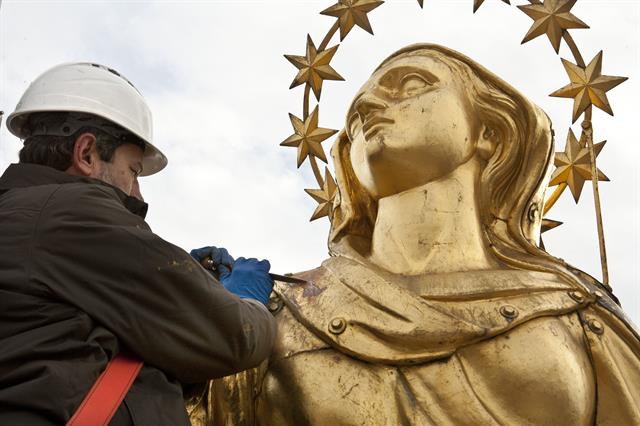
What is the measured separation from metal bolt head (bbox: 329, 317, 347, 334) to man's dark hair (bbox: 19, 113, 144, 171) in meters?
0.82

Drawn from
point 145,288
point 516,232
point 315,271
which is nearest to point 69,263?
point 145,288

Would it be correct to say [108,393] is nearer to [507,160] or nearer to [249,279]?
[249,279]

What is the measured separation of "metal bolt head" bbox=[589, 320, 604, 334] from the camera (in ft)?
9.56

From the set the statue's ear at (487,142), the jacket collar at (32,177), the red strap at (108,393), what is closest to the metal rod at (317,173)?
the statue's ear at (487,142)

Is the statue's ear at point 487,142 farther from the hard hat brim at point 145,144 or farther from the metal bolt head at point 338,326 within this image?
the hard hat brim at point 145,144

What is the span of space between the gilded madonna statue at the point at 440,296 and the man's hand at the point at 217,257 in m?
0.21

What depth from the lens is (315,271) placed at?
3221 mm

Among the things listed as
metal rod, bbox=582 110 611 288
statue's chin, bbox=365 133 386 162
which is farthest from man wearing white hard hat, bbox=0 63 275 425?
metal rod, bbox=582 110 611 288

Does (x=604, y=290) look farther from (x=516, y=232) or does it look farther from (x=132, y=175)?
(x=132, y=175)

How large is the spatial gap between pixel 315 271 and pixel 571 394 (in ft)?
3.07

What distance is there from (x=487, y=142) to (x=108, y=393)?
1757 mm

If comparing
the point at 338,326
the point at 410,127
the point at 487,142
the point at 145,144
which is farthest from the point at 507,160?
the point at 145,144

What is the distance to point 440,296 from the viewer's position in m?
2.91

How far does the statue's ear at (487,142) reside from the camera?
3346 millimetres
